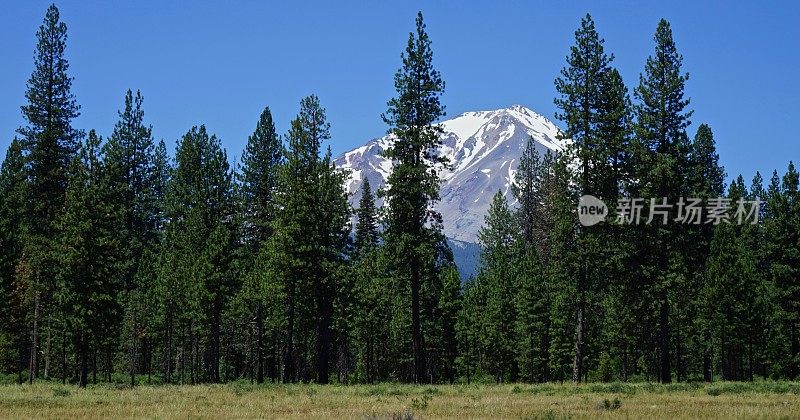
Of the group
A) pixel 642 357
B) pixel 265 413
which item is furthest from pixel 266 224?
pixel 642 357

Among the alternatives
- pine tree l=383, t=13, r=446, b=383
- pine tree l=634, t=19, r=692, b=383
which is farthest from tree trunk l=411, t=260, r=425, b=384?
pine tree l=634, t=19, r=692, b=383

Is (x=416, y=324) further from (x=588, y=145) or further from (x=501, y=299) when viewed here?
(x=501, y=299)

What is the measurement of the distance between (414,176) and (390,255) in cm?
433

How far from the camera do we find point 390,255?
40750mm

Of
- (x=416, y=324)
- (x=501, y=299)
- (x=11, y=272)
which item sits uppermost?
(x=11, y=272)

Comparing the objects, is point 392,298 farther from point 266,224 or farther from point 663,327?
point 663,327

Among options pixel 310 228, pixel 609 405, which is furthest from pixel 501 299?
pixel 609 405

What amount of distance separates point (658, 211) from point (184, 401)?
26380mm

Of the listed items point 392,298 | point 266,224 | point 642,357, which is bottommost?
point 642,357

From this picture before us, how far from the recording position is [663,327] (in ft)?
139

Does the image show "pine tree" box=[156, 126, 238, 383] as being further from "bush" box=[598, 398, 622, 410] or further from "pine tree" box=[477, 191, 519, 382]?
"bush" box=[598, 398, 622, 410]

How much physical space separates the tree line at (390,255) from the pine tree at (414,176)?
12cm

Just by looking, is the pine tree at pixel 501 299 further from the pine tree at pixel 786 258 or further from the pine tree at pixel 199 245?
the pine tree at pixel 199 245

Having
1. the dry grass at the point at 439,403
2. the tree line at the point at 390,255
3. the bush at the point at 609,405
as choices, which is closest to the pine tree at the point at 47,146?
the tree line at the point at 390,255
